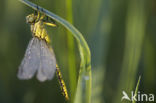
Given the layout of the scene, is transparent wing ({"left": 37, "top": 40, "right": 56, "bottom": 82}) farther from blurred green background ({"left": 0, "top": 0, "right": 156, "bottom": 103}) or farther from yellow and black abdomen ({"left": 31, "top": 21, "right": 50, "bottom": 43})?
blurred green background ({"left": 0, "top": 0, "right": 156, "bottom": 103})

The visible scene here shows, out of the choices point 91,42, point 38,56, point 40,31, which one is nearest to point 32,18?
point 40,31

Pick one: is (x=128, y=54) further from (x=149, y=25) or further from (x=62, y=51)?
(x=62, y=51)

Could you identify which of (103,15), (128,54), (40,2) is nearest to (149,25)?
(128,54)

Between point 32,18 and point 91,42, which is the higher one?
point 32,18

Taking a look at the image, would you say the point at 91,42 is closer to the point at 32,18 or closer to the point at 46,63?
the point at 46,63

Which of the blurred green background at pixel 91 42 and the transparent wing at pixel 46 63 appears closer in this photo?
the transparent wing at pixel 46 63

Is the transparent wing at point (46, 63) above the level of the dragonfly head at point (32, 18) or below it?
below

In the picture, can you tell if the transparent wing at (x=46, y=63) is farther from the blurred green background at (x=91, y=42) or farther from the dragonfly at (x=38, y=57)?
the blurred green background at (x=91, y=42)

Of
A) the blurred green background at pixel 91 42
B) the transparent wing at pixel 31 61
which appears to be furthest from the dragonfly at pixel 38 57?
the blurred green background at pixel 91 42
